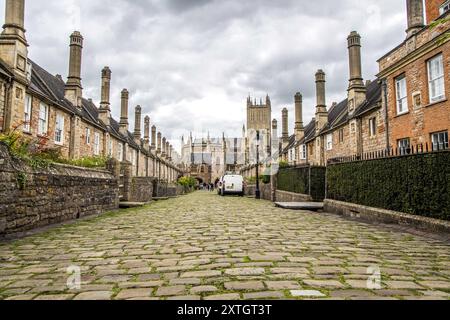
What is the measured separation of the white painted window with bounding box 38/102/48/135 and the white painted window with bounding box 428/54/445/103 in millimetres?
21366

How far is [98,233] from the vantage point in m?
7.18

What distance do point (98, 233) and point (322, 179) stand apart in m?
12.4

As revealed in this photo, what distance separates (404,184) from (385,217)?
1213mm

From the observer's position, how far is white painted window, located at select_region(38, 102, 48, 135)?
63.3 ft

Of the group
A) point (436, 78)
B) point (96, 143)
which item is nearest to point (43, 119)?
point (96, 143)

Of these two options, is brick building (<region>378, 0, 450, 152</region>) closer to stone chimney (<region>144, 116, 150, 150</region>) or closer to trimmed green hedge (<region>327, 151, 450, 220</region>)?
trimmed green hedge (<region>327, 151, 450, 220</region>)

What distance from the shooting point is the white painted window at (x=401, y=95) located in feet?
55.2

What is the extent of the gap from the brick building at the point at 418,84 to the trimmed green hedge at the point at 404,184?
13.9 feet

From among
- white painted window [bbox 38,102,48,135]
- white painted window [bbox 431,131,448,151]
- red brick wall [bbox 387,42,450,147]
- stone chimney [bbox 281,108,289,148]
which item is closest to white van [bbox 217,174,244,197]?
stone chimney [bbox 281,108,289,148]

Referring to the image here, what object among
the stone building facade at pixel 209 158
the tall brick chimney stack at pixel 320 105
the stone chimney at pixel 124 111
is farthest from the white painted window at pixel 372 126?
the stone building facade at pixel 209 158

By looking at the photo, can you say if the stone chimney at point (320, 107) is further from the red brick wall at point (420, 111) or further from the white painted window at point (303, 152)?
the red brick wall at point (420, 111)

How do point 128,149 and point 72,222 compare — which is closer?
point 72,222
